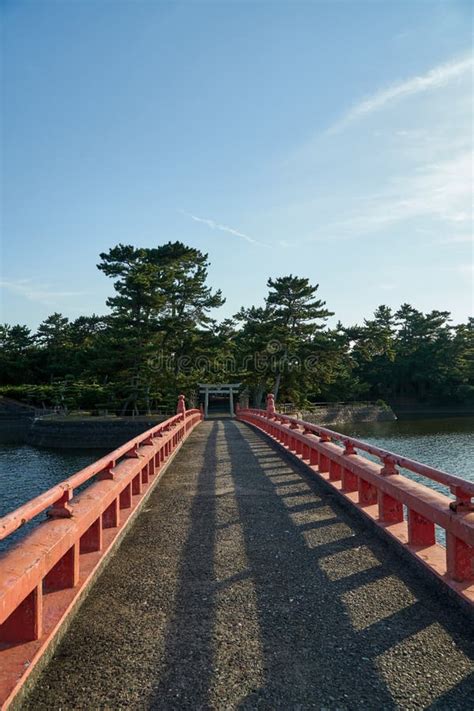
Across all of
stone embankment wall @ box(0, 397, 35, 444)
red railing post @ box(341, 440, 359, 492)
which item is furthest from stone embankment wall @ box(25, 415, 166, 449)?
red railing post @ box(341, 440, 359, 492)

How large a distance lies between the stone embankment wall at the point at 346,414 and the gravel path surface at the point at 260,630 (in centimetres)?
4168

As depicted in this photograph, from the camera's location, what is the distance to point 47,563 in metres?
2.85

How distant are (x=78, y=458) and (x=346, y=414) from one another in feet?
104

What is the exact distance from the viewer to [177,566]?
4.21m

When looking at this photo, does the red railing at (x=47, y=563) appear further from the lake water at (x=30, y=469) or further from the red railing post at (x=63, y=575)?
the lake water at (x=30, y=469)

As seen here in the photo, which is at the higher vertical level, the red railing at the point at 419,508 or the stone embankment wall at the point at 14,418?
the red railing at the point at 419,508

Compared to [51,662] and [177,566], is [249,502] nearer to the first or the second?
[177,566]

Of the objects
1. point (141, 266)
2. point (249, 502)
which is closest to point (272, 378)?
point (141, 266)

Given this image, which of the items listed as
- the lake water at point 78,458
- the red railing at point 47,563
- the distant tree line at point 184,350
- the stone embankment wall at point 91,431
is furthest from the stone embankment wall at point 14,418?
the red railing at point 47,563

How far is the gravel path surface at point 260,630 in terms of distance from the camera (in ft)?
7.88

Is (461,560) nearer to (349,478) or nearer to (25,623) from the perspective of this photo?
(25,623)

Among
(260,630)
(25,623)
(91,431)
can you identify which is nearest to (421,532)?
(260,630)

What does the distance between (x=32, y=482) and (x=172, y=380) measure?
52.4ft

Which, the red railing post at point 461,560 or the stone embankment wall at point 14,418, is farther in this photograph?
the stone embankment wall at point 14,418
